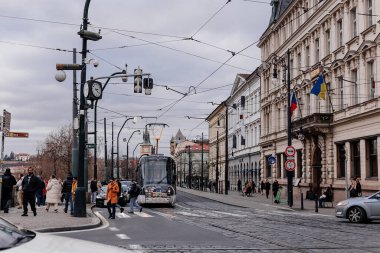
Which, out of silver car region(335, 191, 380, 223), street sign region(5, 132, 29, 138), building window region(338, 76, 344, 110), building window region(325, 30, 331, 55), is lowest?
silver car region(335, 191, 380, 223)

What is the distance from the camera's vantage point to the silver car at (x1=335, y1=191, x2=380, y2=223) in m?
21.6

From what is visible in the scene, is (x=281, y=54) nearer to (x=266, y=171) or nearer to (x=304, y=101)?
(x=304, y=101)

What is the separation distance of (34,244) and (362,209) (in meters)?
18.7

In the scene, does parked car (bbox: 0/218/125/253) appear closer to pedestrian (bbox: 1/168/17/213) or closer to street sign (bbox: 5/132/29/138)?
street sign (bbox: 5/132/29/138)

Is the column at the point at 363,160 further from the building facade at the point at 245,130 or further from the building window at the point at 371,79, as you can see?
the building facade at the point at 245,130

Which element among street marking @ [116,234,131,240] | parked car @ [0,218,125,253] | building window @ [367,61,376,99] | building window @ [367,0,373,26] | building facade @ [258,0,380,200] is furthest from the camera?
building facade @ [258,0,380,200]

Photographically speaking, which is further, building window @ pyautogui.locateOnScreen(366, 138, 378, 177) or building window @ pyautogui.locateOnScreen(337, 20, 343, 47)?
building window @ pyautogui.locateOnScreen(337, 20, 343, 47)

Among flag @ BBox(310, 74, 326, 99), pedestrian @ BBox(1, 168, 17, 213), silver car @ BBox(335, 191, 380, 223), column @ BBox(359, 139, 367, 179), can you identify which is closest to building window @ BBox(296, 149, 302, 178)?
flag @ BBox(310, 74, 326, 99)

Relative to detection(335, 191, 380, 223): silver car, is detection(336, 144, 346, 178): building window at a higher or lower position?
higher

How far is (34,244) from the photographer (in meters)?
4.84

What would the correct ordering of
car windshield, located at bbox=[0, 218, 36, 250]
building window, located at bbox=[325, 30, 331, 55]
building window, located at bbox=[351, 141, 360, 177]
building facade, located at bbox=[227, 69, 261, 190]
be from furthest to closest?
building facade, located at bbox=[227, 69, 261, 190], building window, located at bbox=[325, 30, 331, 55], building window, located at bbox=[351, 141, 360, 177], car windshield, located at bbox=[0, 218, 36, 250]

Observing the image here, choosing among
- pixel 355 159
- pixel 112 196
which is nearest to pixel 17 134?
pixel 112 196

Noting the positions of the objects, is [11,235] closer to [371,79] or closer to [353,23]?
[371,79]

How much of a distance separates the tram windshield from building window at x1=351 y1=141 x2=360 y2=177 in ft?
38.8
